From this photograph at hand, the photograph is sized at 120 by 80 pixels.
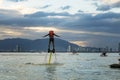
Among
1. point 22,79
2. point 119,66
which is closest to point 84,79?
point 22,79

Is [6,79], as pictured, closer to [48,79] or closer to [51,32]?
[48,79]

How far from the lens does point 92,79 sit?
67.0 m

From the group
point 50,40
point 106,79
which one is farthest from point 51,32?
point 106,79

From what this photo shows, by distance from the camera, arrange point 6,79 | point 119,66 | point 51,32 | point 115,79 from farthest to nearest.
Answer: point 119,66 → point 51,32 → point 115,79 → point 6,79

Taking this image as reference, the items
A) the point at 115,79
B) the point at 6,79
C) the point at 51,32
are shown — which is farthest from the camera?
the point at 51,32

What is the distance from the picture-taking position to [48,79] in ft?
220

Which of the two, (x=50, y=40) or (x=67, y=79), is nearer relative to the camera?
(x=67, y=79)

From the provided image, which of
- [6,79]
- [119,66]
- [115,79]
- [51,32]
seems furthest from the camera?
[119,66]

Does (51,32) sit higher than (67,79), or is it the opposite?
(51,32)

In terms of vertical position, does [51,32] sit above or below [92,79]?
above

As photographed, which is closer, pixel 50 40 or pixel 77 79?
pixel 77 79

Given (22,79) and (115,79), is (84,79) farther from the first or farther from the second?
Result: (22,79)

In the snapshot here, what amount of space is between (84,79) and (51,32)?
2772cm

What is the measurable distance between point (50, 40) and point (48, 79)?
26.4m
